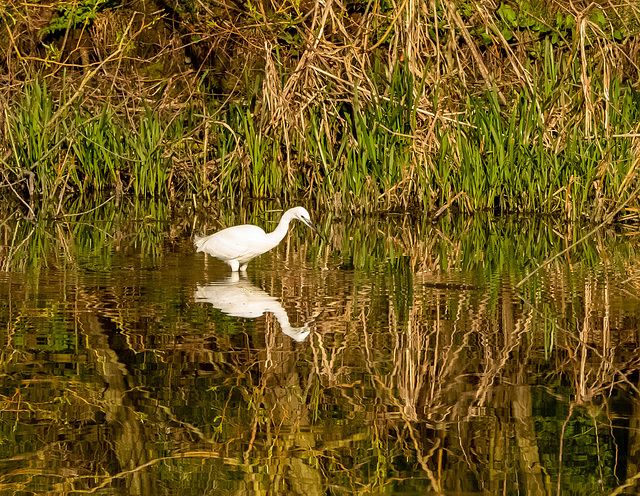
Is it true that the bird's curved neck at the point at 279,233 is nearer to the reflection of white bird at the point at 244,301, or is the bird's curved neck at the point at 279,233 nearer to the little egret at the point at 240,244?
the little egret at the point at 240,244

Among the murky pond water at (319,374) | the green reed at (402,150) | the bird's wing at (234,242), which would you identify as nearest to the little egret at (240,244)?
the bird's wing at (234,242)

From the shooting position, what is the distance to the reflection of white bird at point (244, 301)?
15.8ft

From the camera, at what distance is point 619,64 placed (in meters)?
10.0

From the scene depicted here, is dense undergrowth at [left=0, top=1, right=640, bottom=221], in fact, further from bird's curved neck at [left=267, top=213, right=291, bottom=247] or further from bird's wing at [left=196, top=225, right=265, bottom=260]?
bird's curved neck at [left=267, top=213, right=291, bottom=247]

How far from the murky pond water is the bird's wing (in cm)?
13

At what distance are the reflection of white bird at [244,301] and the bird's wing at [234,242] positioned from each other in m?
0.15

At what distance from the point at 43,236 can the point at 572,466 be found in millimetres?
5820

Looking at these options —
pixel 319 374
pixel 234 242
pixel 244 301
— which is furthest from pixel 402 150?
pixel 319 374

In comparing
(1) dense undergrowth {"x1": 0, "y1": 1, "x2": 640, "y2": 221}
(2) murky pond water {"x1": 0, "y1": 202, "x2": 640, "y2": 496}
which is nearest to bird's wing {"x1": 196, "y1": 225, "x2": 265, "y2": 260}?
(2) murky pond water {"x1": 0, "y1": 202, "x2": 640, "y2": 496}

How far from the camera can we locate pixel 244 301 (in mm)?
5488

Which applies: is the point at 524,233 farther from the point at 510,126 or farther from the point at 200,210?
the point at 200,210

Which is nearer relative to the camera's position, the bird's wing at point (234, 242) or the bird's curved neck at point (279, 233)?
the bird's wing at point (234, 242)

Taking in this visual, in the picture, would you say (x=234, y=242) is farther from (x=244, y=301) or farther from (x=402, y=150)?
(x=402, y=150)

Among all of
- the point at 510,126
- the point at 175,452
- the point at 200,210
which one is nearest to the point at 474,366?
the point at 175,452
